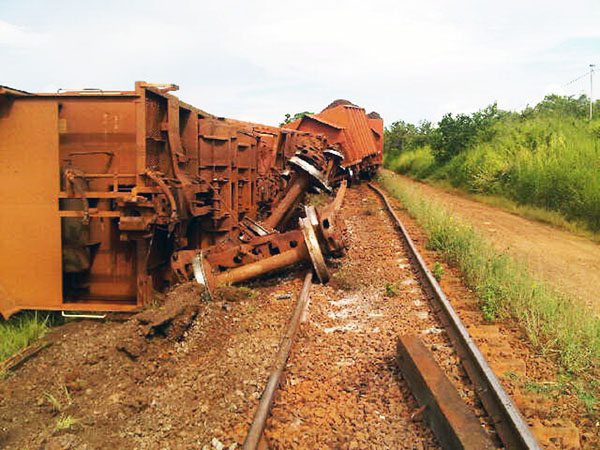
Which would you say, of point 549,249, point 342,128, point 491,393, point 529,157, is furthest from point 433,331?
point 529,157

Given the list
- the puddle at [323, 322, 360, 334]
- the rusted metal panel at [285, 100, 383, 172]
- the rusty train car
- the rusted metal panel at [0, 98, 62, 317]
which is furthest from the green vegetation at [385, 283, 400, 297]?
the rusted metal panel at [285, 100, 383, 172]

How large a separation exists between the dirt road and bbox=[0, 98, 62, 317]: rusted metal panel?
6410 millimetres

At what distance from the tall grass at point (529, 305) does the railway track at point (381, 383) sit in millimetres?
689

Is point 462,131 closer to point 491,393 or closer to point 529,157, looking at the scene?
point 529,157

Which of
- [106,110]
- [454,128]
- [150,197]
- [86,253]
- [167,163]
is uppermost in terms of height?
[454,128]

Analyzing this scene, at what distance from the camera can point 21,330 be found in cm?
512

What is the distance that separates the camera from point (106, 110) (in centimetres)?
525

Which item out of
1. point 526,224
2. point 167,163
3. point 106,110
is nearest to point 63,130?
point 106,110

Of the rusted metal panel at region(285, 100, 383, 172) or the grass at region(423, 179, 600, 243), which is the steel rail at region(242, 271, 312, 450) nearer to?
the grass at region(423, 179, 600, 243)

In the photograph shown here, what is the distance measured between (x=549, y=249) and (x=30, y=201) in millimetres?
9331

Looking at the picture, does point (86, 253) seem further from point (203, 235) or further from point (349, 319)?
point (349, 319)

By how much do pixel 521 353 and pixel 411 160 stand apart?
1274 inches

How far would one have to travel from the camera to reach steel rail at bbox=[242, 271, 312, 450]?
256cm

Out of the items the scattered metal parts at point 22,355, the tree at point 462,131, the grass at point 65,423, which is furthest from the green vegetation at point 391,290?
the tree at point 462,131
